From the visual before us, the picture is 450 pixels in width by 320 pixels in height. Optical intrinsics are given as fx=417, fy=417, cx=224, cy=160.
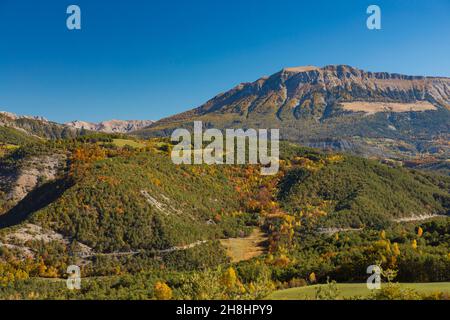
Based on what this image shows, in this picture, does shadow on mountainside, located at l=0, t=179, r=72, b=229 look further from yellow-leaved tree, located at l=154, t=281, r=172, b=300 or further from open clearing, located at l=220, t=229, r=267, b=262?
yellow-leaved tree, located at l=154, t=281, r=172, b=300

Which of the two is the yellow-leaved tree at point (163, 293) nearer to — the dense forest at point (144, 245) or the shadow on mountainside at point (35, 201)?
the dense forest at point (144, 245)

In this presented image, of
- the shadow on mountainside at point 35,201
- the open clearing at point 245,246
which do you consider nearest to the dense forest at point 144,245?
the shadow on mountainside at point 35,201

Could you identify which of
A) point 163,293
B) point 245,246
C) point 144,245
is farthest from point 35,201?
point 163,293
